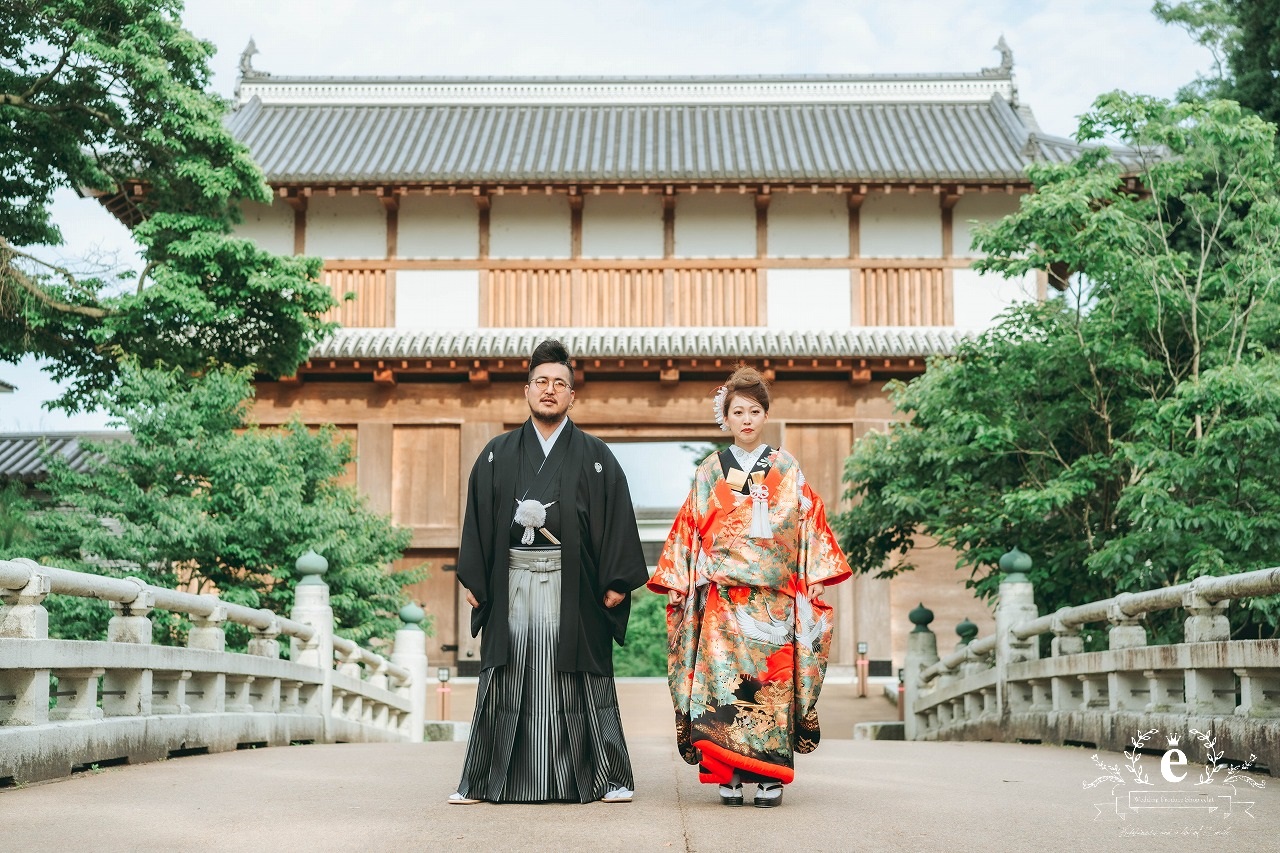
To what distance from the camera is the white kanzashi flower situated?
532 cm

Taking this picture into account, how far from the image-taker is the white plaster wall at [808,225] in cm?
1778

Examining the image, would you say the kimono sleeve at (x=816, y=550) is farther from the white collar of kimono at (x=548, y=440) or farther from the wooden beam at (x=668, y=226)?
the wooden beam at (x=668, y=226)

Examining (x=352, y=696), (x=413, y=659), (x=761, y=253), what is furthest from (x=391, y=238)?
(x=352, y=696)

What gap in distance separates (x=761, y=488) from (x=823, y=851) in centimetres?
164

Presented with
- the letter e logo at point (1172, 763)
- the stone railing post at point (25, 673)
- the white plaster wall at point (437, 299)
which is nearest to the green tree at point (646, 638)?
the white plaster wall at point (437, 299)

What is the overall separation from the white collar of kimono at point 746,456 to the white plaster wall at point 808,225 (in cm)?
1246

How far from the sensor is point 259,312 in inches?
541

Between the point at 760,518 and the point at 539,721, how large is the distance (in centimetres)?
118

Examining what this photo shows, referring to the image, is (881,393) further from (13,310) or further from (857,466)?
(13,310)

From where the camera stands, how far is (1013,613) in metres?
10.3

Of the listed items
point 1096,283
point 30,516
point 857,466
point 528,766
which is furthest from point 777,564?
point 30,516

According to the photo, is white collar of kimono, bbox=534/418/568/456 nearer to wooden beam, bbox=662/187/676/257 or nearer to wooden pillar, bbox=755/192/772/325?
wooden pillar, bbox=755/192/772/325

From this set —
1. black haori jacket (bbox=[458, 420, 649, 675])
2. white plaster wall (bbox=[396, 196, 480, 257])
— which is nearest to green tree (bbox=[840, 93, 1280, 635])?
black haori jacket (bbox=[458, 420, 649, 675])

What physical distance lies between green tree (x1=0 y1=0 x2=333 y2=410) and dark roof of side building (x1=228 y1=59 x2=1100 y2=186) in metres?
4.18
